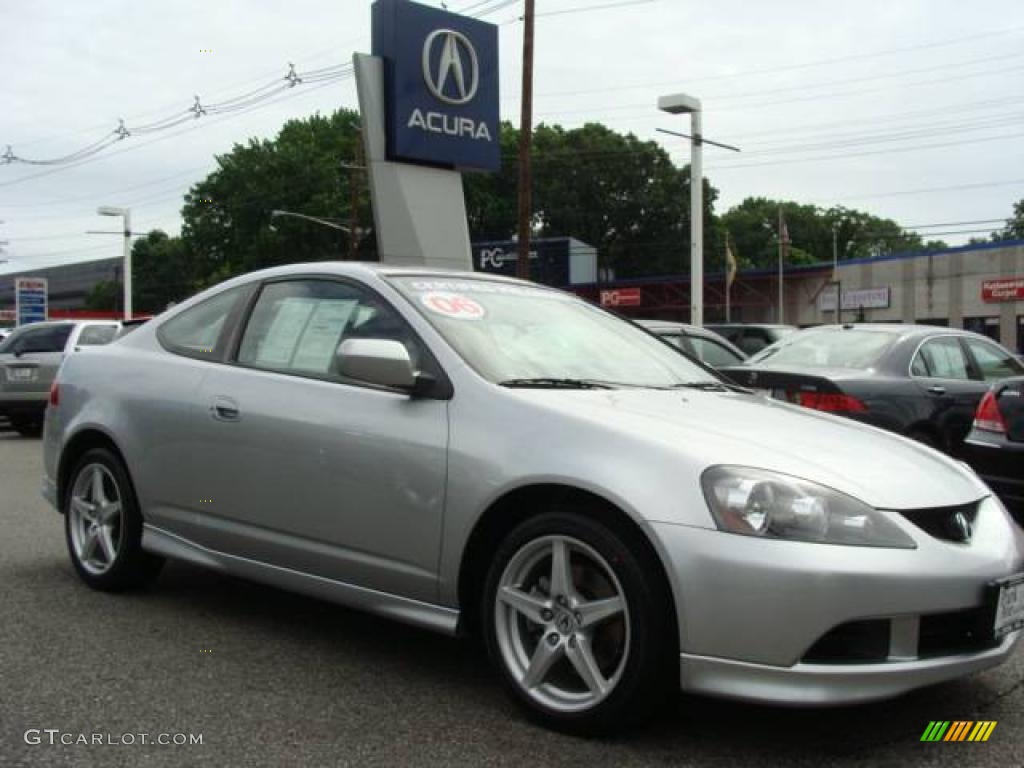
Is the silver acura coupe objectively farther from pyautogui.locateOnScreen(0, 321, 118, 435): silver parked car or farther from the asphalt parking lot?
pyautogui.locateOnScreen(0, 321, 118, 435): silver parked car

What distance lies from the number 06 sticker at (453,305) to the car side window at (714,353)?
22.6ft

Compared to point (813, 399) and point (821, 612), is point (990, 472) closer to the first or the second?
point (813, 399)

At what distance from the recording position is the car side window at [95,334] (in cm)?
1431

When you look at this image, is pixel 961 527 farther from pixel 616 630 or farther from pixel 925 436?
pixel 925 436

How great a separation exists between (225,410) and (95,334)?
38.1 ft

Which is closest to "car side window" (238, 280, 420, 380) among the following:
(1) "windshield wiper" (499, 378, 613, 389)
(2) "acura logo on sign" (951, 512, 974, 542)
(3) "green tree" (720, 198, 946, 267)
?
(1) "windshield wiper" (499, 378, 613, 389)

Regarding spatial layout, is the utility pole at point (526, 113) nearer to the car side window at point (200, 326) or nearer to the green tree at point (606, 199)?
the car side window at point (200, 326)

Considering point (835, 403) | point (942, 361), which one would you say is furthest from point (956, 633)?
point (942, 361)

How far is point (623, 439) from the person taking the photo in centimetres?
305

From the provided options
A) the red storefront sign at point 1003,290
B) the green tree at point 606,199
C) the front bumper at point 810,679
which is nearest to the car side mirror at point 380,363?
the front bumper at point 810,679

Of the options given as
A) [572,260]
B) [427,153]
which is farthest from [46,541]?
[572,260]

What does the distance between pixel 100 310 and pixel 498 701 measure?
109 m

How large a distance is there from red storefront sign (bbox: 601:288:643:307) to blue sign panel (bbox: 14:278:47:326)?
29.1 m

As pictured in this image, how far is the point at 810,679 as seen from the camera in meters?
2.74
